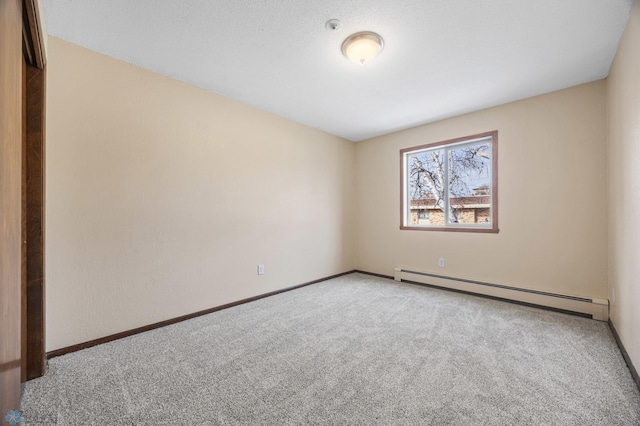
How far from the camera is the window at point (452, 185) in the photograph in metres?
3.38

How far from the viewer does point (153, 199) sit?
247cm

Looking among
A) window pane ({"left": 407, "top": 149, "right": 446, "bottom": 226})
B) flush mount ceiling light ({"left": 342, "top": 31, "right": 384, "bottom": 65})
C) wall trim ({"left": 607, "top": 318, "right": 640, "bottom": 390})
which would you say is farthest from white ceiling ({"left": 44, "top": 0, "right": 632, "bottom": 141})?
wall trim ({"left": 607, "top": 318, "right": 640, "bottom": 390})

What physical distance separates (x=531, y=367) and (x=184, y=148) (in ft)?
11.1

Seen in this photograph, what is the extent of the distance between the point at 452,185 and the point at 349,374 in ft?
9.78

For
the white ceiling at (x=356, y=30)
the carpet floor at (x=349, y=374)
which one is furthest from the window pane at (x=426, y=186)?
the carpet floor at (x=349, y=374)

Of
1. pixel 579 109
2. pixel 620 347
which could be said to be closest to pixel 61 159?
pixel 620 347

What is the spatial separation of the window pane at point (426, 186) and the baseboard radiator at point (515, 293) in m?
0.79

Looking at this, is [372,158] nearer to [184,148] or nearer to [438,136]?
[438,136]

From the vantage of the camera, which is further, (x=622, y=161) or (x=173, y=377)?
A: (x=622, y=161)

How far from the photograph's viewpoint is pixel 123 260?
2281 millimetres

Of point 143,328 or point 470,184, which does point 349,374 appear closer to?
point 143,328

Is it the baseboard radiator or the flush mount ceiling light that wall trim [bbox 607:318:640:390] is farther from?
the flush mount ceiling light

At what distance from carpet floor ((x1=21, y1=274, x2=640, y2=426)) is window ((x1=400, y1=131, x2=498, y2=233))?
129cm

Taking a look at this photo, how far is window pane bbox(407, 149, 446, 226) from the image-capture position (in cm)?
386
